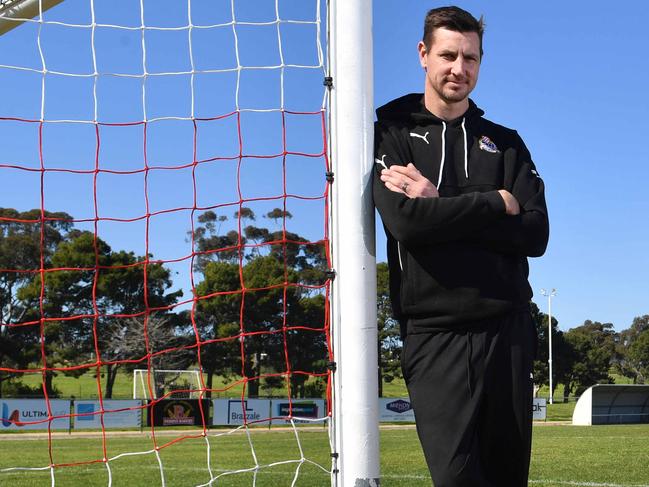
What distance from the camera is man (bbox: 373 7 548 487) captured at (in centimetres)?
204

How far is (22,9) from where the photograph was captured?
4.02 m

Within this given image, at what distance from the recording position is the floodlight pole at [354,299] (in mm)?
2391

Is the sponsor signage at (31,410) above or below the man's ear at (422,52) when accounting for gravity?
below

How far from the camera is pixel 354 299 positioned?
2422 mm

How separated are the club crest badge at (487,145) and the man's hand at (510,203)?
17cm

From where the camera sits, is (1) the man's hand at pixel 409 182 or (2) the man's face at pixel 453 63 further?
(2) the man's face at pixel 453 63

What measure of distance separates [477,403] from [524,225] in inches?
18.5

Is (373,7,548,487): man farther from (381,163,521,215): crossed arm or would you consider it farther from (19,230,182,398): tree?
(19,230,182,398): tree

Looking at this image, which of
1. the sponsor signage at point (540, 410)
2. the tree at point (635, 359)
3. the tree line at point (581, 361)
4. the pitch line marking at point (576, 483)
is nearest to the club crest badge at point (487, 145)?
the pitch line marking at point (576, 483)

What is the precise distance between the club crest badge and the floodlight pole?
342 mm

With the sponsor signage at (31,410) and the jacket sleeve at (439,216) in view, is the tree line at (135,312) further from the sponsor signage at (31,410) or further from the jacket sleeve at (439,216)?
the jacket sleeve at (439,216)

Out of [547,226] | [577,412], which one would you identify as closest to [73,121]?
[547,226]

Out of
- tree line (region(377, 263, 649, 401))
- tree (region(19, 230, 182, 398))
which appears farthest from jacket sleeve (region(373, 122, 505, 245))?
tree line (region(377, 263, 649, 401))

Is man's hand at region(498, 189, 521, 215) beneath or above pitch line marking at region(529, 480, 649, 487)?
above
